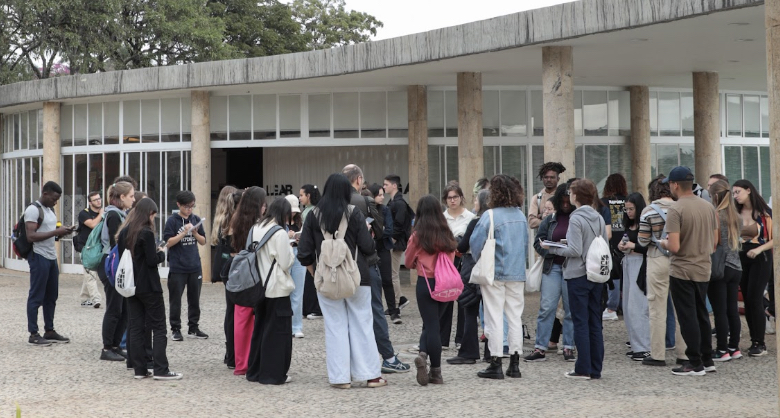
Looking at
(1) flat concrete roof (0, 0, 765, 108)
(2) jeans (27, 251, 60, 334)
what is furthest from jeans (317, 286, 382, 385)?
(1) flat concrete roof (0, 0, 765, 108)

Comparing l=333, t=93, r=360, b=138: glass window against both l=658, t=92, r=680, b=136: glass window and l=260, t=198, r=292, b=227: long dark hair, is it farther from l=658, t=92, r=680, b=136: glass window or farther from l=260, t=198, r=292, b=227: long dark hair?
l=260, t=198, r=292, b=227: long dark hair

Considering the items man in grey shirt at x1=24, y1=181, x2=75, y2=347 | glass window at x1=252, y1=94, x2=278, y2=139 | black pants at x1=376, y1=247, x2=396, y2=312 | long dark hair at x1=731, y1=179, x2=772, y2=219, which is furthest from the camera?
glass window at x1=252, y1=94, x2=278, y2=139

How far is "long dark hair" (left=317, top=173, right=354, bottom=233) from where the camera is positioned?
7816 millimetres

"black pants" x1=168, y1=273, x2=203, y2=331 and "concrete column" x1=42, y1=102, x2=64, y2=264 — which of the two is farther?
"concrete column" x1=42, y1=102, x2=64, y2=264

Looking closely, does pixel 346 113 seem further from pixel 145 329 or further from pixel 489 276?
pixel 489 276

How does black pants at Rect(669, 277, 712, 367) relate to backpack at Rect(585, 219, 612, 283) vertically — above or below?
below

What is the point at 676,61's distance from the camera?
1538 cm

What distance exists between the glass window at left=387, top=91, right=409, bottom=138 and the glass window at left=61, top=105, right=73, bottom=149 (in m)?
7.08

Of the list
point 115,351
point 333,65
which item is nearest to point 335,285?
point 115,351

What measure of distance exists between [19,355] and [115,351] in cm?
113

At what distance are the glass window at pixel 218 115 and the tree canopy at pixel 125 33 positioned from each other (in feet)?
43.1

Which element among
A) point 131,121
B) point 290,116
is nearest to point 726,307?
point 290,116

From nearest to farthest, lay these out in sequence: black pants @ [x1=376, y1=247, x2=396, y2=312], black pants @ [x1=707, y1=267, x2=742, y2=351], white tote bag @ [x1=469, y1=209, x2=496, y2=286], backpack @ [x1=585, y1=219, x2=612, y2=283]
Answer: backpack @ [x1=585, y1=219, x2=612, y2=283] → white tote bag @ [x1=469, y1=209, x2=496, y2=286] → black pants @ [x1=707, y1=267, x2=742, y2=351] → black pants @ [x1=376, y1=247, x2=396, y2=312]

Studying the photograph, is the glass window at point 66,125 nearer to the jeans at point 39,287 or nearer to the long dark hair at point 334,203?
the jeans at point 39,287
